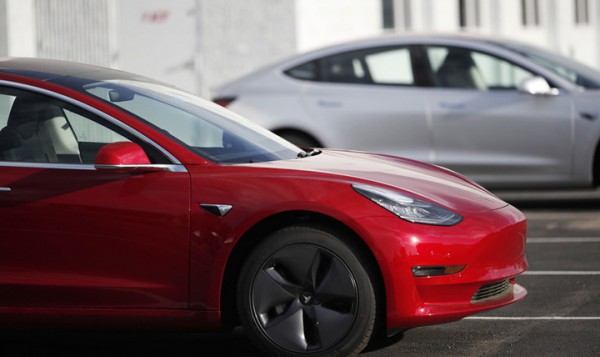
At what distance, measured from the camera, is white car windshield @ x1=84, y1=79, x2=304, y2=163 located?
5.66 meters

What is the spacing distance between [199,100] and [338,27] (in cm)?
1477

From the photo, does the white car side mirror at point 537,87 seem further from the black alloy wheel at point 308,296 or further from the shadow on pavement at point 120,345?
the black alloy wheel at point 308,296

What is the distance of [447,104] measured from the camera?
A: 11.1 meters

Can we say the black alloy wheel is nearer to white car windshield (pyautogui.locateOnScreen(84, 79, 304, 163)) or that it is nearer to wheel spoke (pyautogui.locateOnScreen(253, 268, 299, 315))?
wheel spoke (pyautogui.locateOnScreen(253, 268, 299, 315))

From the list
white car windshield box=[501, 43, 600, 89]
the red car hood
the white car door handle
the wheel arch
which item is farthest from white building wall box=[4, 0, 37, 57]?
the wheel arch

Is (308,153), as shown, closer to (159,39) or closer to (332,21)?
(159,39)

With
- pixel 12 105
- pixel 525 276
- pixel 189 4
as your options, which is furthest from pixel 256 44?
pixel 12 105

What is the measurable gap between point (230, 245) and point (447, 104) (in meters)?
6.15

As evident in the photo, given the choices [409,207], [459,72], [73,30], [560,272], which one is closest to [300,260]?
[409,207]

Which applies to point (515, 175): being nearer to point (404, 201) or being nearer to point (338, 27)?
point (404, 201)

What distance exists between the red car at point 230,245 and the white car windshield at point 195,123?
0.21 feet

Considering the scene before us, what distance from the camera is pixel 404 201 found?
5.36 metres

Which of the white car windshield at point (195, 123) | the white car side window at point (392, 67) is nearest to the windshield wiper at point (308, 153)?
the white car windshield at point (195, 123)

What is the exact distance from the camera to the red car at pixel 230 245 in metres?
5.26
